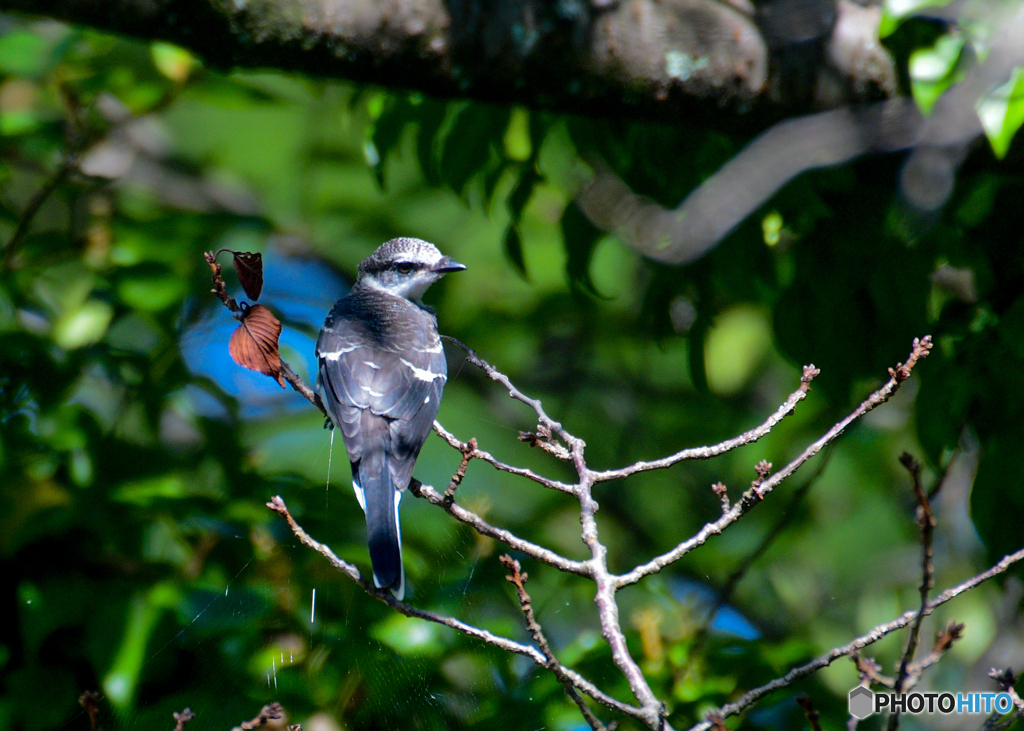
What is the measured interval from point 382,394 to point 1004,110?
5.60ft

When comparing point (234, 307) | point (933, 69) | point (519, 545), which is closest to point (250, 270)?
point (234, 307)

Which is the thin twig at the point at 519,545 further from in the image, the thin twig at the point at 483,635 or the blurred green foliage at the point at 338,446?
the blurred green foliage at the point at 338,446

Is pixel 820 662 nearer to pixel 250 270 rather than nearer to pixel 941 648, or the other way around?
pixel 941 648

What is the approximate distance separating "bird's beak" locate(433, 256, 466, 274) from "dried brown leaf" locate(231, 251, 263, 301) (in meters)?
1.23

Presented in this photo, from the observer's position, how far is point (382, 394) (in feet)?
7.88

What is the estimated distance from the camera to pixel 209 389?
2775mm

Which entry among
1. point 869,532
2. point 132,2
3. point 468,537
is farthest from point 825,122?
point 869,532

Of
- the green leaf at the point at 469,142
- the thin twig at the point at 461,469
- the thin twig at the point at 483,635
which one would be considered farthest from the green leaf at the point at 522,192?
the thin twig at the point at 483,635

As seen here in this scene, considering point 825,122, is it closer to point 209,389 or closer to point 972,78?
point 972,78

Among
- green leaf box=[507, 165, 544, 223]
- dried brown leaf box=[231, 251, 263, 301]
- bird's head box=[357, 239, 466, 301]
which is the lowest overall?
bird's head box=[357, 239, 466, 301]

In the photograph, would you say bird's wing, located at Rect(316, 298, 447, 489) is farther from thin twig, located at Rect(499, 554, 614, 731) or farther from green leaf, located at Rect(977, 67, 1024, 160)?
green leaf, located at Rect(977, 67, 1024, 160)

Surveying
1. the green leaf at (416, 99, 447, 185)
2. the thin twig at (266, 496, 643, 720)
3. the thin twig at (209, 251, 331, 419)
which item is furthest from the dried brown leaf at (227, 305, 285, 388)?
the green leaf at (416, 99, 447, 185)

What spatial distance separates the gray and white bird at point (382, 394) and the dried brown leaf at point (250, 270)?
2.10 feet

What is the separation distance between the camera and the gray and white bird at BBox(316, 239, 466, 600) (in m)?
2.08
